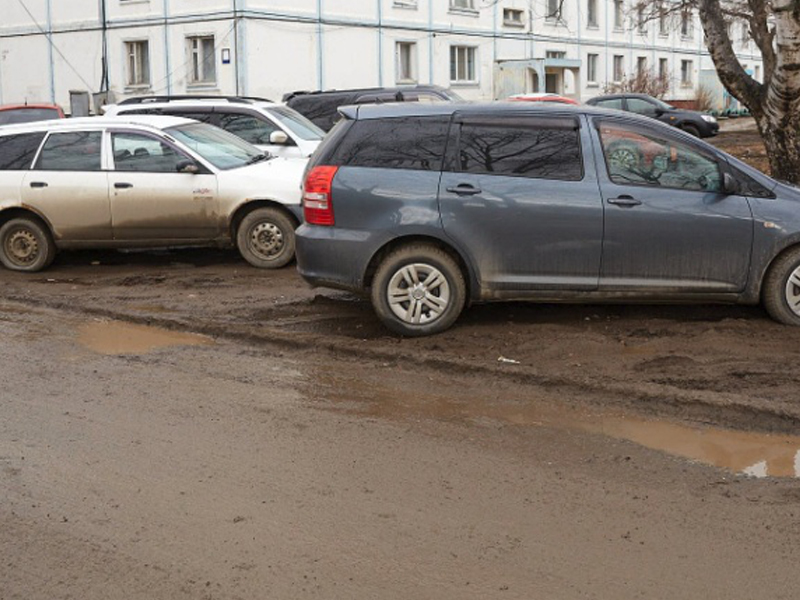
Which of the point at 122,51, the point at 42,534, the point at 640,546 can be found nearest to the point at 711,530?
the point at 640,546

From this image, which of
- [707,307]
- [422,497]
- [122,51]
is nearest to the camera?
[422,497]

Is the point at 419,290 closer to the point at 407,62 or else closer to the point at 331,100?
the point at 331,100

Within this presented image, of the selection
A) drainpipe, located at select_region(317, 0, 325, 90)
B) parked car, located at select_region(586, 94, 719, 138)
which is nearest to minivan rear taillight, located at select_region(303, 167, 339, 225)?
parked car, located at select_region(586, 94, 719, 138)

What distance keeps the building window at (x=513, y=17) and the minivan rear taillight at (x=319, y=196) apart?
3733cm

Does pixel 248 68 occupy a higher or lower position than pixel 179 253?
higher

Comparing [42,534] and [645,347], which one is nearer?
[42,534]

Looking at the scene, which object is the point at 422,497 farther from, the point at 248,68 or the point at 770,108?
the point at 248,68

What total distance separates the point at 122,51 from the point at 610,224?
31726 mm

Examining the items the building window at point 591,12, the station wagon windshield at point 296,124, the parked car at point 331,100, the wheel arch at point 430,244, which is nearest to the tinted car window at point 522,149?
the wheel arch at point 430,244

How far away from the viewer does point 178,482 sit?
5.45 m

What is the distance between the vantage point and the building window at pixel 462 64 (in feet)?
137

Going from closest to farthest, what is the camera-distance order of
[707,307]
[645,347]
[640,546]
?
1. [640,546]
2. [645,347]
3. [707,307]

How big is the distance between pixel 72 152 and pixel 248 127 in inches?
132

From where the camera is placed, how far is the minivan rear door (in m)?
8.12
